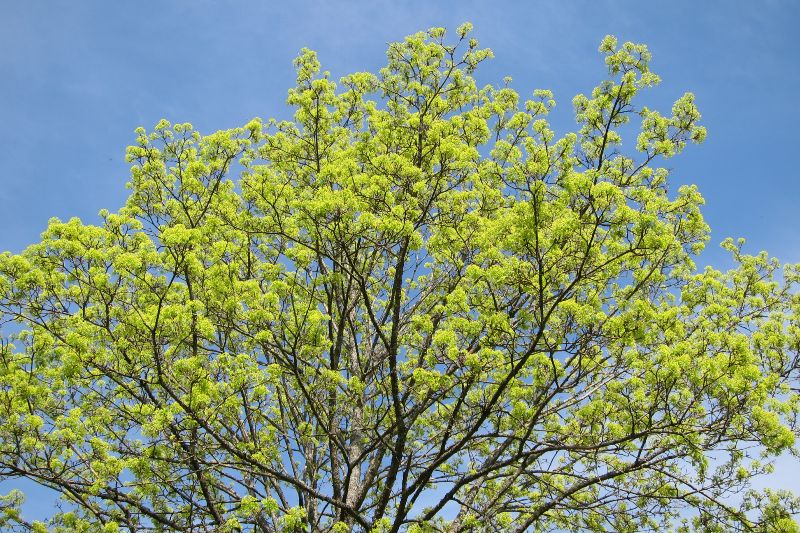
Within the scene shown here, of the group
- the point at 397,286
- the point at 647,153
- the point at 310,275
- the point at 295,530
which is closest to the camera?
the point at 397,286

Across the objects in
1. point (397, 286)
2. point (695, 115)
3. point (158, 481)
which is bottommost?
point (158, 481)

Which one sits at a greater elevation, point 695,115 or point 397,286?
point 695,115

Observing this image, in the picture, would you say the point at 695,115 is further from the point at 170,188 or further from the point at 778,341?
the point at 170,188

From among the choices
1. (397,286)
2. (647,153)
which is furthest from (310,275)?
(647,153)

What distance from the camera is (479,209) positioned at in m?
13.5

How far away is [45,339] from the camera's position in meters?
12.2

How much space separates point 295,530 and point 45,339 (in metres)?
6.08

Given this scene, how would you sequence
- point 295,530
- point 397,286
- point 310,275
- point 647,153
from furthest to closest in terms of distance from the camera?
point 310,275 → point 295,530 → point 647,153 → point 397,286

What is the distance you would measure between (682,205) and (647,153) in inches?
50.9

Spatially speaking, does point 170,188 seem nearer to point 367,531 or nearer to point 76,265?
point 76,265

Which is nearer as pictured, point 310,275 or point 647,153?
point 647,153

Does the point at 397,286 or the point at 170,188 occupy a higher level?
the point at 170,188

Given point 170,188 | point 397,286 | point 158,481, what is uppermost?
point 170,188

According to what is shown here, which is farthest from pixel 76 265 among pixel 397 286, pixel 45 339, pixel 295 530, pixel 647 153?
pixel 647 153
